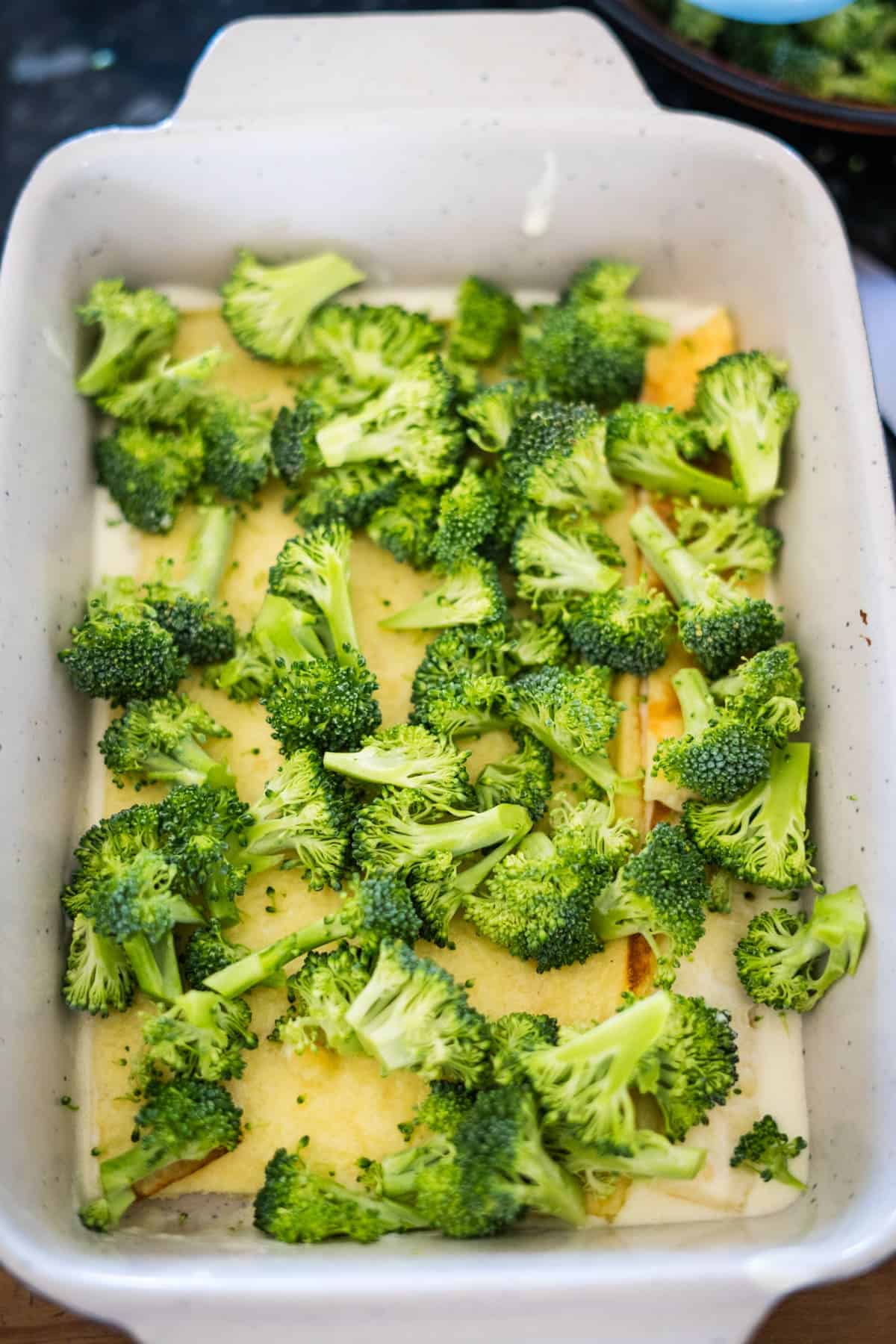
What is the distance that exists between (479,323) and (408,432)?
0.83 ft

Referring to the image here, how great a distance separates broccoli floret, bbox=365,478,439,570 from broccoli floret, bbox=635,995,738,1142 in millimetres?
714

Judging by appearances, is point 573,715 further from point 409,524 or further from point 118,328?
point 118,328

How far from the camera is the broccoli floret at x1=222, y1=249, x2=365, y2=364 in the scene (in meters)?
1.80

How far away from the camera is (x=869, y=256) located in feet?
6.29

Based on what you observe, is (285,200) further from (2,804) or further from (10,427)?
(2,804)

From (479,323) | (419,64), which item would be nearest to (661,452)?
(479,323)

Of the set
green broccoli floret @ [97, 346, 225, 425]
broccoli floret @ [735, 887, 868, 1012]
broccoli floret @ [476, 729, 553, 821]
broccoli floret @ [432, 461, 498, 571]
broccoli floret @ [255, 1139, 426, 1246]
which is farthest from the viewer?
green broccoli floret @ [97, 346, 225, 425]

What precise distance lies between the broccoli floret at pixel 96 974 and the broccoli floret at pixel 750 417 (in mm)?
1077

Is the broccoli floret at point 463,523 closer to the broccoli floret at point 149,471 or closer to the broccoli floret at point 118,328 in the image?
the broccoli floret at point 149,471

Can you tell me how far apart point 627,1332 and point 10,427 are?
130cm

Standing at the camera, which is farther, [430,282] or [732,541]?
[430,282]

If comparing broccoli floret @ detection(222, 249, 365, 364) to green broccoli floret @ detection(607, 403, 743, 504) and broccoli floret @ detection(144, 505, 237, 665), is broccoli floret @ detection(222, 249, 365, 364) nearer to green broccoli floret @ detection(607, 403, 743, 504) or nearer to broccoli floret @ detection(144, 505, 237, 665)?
broccoli floret @ detection(144, 505, 237, 665)

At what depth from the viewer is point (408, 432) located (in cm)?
170

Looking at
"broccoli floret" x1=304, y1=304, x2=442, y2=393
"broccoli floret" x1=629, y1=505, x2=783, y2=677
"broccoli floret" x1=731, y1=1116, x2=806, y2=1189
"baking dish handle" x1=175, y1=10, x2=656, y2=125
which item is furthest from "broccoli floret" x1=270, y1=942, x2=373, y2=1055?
"baking dish handle" x1=175, y1=10, x2=656, y2=125
